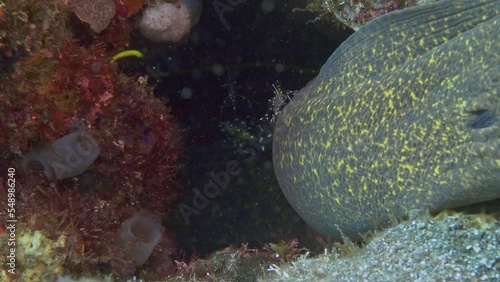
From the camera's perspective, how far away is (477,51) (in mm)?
2578

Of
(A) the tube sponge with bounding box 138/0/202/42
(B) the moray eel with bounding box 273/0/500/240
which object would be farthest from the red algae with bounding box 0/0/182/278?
(B) the moray eel with bounding box 273/0/500/240

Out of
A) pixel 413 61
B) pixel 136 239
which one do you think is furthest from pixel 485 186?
pixel 136 239

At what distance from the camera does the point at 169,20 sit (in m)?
4.35

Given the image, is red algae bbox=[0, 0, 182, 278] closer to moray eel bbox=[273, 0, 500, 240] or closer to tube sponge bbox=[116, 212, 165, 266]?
tube sponge bbox=[116, 212, 165, 266]

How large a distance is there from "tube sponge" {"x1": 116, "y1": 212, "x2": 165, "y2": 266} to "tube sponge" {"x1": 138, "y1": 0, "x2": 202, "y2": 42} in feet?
6.07

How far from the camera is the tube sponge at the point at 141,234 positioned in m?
3.91

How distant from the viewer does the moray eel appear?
256 centimetres

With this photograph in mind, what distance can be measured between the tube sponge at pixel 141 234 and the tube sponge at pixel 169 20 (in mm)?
1849

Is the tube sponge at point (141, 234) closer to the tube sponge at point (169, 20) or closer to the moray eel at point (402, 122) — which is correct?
the moray eel at point (402, 122)

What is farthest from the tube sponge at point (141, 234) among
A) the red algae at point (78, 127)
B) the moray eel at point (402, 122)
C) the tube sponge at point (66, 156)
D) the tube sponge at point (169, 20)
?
the tube sponge at point (169, 20)

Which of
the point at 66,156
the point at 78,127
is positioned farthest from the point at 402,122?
the point at 66,156

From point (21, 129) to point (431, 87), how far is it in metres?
2.93

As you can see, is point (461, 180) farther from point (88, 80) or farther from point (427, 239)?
point (88, 80)

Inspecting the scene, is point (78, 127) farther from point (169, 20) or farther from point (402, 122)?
point (402, 122)
